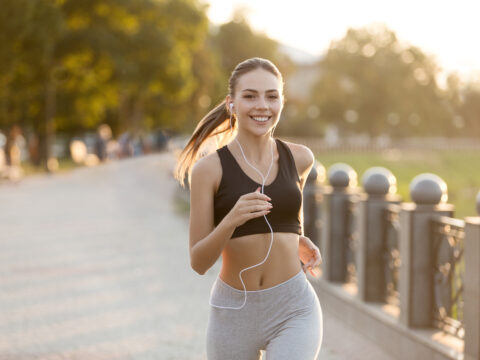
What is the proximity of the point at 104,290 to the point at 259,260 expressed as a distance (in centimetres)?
624

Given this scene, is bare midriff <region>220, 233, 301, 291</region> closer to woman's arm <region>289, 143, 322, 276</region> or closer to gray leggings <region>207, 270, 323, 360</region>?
gray leggings <region>207, 270, 323, 360</region>

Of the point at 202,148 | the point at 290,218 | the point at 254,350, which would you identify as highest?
the point at 202,148

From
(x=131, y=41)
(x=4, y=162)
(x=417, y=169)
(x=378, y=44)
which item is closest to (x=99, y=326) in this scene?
(x=4, y=162)

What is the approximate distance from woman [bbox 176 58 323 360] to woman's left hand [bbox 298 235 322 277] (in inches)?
8.0

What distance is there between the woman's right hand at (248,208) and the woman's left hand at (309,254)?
538 mm

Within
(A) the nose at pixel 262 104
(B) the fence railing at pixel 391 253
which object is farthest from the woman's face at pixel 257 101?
(B) the fence railing at pixel 391 253

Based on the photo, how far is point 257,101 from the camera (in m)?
3.05

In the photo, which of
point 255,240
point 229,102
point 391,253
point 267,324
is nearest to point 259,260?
point 255,240

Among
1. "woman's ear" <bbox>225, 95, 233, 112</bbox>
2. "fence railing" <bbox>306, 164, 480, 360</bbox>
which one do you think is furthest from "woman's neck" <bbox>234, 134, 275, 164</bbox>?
"fence railing" <bbox>306, 164, 480, 360</bbox>

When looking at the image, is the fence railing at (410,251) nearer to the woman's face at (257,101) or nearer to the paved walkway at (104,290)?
the paved walkway at (104,290)

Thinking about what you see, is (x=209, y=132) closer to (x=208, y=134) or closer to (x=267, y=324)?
(x=208, y=134)

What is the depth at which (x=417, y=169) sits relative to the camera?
64.9 m

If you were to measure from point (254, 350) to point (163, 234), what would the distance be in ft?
38.7

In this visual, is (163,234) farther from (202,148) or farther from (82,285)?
(202,148)
